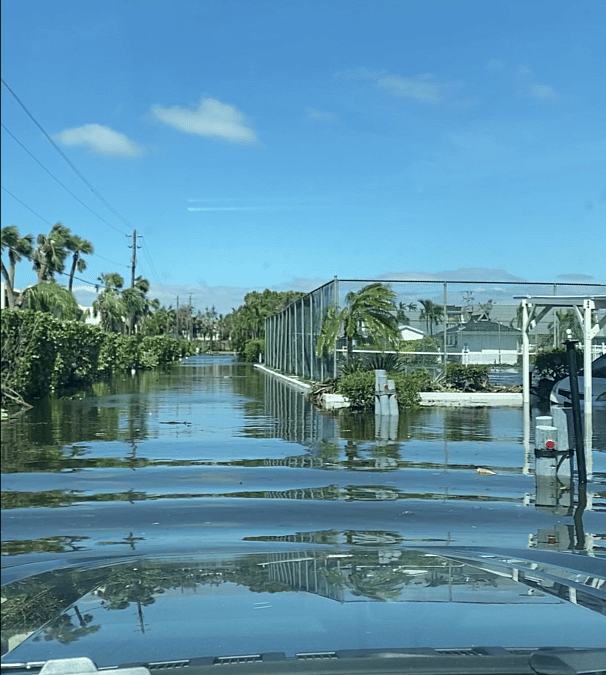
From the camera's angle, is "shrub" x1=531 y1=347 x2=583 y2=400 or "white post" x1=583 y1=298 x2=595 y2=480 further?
"shrub" x1=531 y1=347 x2=583 y2=400

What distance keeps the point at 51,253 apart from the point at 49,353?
20.8 meters

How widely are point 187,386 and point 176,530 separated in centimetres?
2553

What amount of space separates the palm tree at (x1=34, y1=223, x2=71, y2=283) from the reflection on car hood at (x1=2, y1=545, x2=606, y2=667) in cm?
4016

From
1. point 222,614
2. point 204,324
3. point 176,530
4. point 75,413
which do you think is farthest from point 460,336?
point 204,324

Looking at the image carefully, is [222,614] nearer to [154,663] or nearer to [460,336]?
[154,663]

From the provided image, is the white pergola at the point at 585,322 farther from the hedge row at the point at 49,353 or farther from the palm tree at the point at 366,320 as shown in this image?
the hedge row at the point at 49,353

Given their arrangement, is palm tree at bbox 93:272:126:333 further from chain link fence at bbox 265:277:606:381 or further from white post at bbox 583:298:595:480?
white post at bbox 583:298:595:480

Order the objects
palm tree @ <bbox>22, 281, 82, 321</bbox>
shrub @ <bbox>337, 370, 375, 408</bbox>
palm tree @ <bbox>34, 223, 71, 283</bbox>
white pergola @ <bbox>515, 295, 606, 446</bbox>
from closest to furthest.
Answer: white pergola @ <bbox>515, 295, 606, 446</bbox> < shrub @ <bbox>337, 370, 375, 408</bbox> < palm tree @ <bbox>22, 281, 82, 321</bbox> < palm tree @ <bbox>34, 223, 71, 283</bbox>

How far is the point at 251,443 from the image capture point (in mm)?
15227

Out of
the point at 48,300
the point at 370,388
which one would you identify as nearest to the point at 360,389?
the point at 370,388

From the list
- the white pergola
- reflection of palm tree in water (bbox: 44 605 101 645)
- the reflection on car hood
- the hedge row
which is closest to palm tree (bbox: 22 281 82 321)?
the hedge row

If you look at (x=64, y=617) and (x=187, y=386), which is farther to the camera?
(x=187, y=386)

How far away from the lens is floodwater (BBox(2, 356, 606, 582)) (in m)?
7.76

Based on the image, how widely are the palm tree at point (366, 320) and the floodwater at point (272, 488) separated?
18.2 ft
